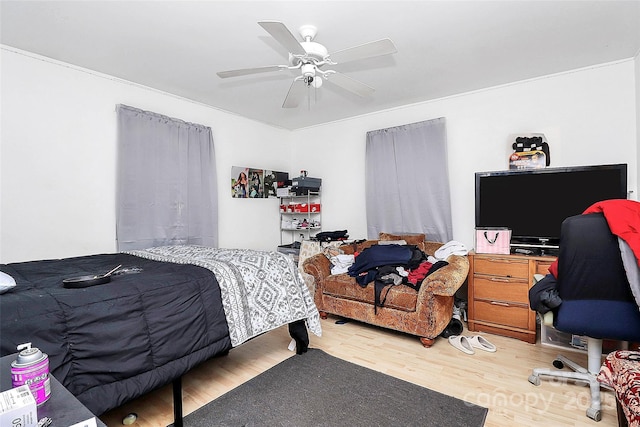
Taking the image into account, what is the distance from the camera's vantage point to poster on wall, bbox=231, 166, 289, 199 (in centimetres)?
423

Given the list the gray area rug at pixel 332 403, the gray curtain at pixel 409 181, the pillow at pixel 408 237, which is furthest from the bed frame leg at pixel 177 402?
the gray curtain at pixel 409 181

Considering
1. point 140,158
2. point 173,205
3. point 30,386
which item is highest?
point 140,158

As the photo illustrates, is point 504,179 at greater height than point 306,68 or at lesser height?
lesser

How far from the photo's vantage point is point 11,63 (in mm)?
2488

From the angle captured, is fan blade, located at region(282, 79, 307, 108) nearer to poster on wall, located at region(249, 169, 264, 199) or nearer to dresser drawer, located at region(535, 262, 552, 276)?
poster on wall, located at region(249, 169, 264, 199)

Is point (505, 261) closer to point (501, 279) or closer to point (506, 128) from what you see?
point (501, 279)

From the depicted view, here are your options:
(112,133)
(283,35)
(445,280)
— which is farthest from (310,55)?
(112,133)

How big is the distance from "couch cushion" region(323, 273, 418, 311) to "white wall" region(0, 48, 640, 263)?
4.27 ft

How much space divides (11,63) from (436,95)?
4028 millimetres

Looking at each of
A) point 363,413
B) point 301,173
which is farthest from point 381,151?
point 363,413

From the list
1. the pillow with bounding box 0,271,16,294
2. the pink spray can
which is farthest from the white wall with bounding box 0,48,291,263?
the pink spray can

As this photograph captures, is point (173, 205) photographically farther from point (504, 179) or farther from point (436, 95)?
point (504, 179)

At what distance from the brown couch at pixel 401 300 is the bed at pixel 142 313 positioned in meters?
0.77

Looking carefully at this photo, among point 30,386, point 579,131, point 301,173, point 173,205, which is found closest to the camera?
point 30,386
